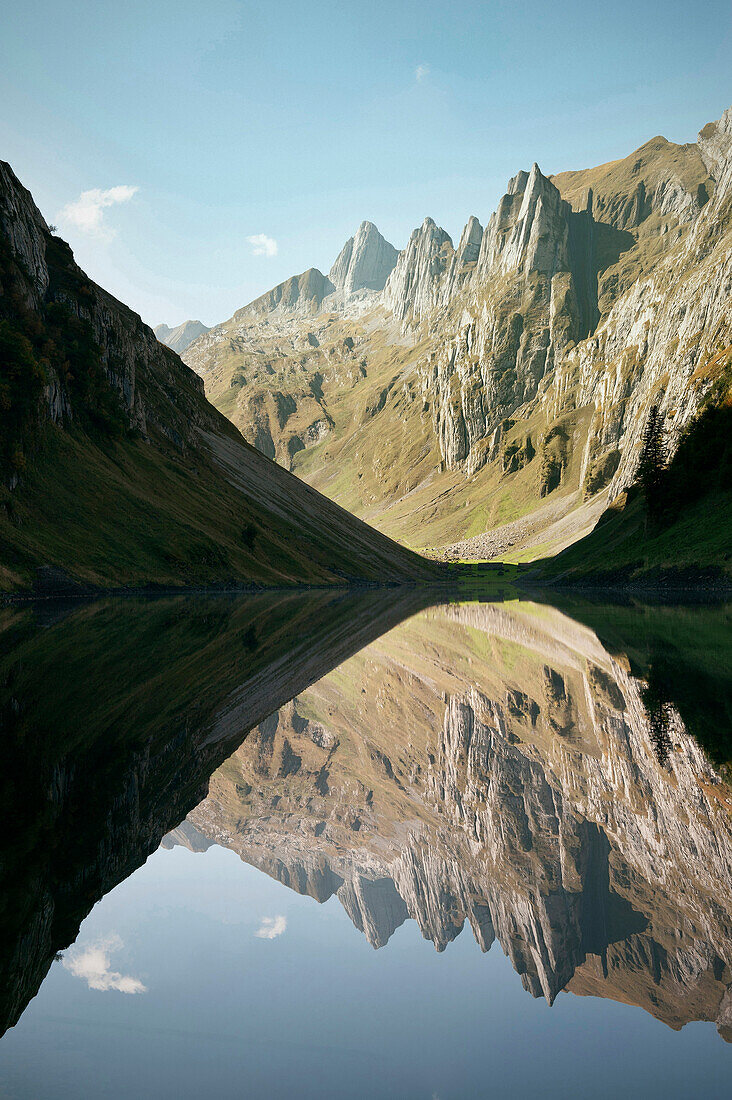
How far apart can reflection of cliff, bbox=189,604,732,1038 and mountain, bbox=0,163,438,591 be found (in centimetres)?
5989

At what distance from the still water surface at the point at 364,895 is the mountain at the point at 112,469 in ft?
196

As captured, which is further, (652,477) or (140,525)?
(652,477)

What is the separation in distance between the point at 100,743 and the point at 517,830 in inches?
386

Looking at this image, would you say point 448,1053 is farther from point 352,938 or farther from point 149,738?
point 149,738

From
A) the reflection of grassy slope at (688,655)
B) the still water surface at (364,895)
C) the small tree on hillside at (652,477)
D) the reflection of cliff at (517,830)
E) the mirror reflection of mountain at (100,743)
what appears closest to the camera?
the still water surface at (364,895)

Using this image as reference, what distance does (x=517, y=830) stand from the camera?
12273 mm

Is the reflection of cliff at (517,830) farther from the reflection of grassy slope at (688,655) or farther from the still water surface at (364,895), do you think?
the reflection of grassy slope at (688,655)

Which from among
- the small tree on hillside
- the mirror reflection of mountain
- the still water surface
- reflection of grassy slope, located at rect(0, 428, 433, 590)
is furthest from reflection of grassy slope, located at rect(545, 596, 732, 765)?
the small tree on hillside

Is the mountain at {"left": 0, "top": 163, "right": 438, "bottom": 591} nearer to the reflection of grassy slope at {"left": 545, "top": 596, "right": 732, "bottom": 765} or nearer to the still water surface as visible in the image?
the reflection of grassy slope at {"left": 545, "top": 596, "right": 732, "bottom": 765}

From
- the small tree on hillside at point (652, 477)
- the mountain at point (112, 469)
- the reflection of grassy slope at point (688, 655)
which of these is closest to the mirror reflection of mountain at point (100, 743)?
the reflection of grassy slope at point (688, 655)

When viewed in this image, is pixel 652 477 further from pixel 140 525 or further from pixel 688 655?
pixel 688 655

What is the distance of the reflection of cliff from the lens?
8414mm

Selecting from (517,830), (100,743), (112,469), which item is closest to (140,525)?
(112,469)

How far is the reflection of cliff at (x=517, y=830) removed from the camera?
331 inches
